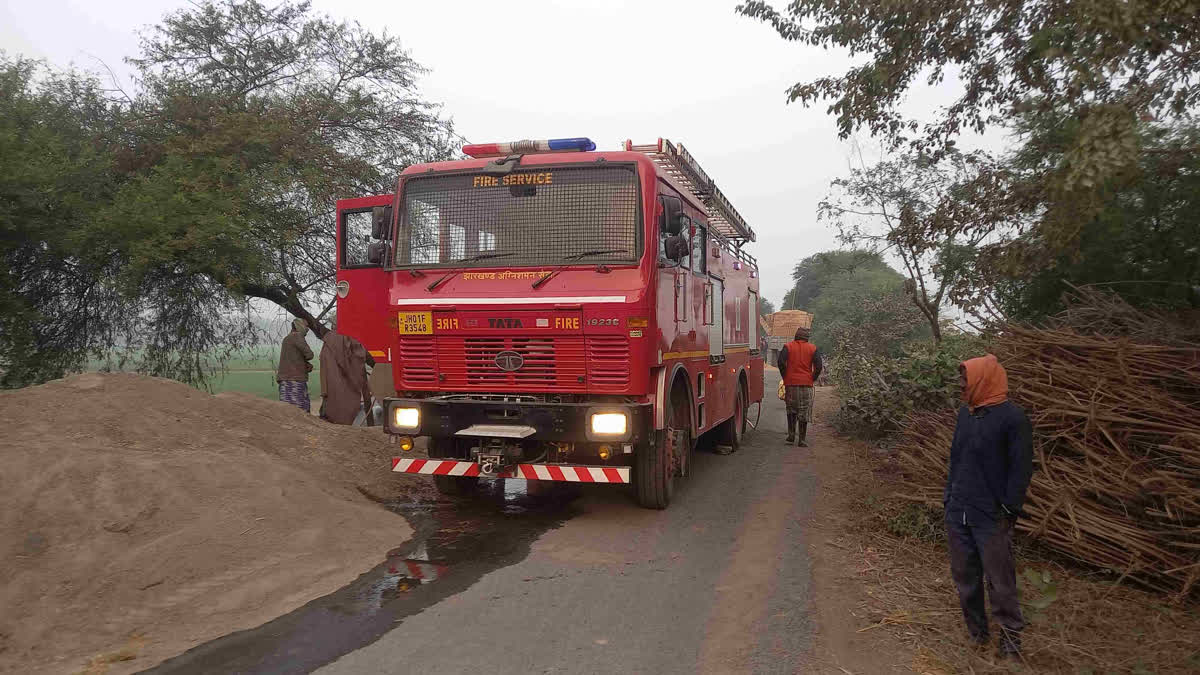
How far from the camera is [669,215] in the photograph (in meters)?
6.79

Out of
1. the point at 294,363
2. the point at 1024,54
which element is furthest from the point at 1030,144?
the point at 294,363

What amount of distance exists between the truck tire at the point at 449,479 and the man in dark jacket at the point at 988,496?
14.8 feet

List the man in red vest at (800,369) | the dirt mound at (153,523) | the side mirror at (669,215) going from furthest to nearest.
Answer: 1. the man in red vest at (800,369)
2. the side mirror at (669,215)
3. the dirt mound at (153,523)

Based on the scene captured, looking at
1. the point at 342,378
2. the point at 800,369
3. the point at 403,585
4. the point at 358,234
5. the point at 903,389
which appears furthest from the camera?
the point at 358,234

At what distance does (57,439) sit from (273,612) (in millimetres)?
3450

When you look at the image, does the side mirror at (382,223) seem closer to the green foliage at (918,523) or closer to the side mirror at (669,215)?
the side mirror at (669,215)

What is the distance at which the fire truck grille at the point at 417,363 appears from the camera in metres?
6.87

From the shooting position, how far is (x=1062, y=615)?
186 inches

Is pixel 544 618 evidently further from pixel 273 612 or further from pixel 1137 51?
pixel 1137 51

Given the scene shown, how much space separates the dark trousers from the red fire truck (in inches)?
112

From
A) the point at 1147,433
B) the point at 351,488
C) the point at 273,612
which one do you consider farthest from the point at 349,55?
the point at 1147,433

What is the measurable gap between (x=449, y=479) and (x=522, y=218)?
273cm

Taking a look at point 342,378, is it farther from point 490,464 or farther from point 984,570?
point 984,570

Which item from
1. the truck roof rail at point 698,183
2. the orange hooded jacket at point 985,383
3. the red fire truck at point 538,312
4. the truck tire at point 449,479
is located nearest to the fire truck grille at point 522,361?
the red fire truck at point 538,312
